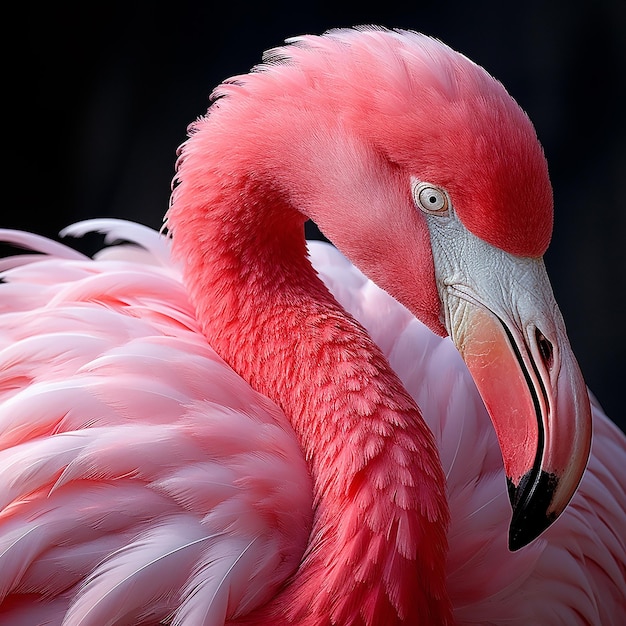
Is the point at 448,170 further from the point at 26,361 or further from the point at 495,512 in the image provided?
the point at 26,361

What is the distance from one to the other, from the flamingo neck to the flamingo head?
0.10 metres

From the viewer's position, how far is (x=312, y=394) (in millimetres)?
1092

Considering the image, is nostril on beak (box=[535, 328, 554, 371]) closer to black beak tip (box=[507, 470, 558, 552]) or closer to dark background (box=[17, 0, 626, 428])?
black beak tip (box=[507, 470, 558, 552])

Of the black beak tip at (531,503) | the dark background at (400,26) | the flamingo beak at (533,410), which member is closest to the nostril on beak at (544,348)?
the flamingo beak at (533,410)

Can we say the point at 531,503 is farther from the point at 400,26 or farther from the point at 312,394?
the point at 400,26

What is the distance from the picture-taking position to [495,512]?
1186 mm

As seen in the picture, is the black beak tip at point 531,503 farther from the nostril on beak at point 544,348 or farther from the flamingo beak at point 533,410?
the nostril on beak at point 544,348

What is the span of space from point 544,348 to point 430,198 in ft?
0.69

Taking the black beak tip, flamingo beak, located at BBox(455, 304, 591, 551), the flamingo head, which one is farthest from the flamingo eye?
the black beak tip

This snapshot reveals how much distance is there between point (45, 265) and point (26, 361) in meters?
0.28

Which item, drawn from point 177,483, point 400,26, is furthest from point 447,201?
point 400,26

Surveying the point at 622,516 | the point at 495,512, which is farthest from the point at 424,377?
the point at 622,516

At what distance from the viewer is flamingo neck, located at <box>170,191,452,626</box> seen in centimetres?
100

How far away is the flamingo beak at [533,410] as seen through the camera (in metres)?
0.93
